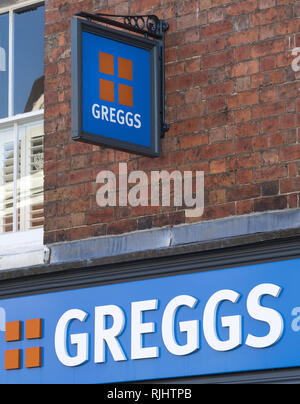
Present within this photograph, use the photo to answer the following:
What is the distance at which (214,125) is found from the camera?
873 cm

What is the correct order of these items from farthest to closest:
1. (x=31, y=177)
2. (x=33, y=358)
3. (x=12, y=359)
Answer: (x=31, y=177)
(x=12, y=359)
(x=33, y=358)

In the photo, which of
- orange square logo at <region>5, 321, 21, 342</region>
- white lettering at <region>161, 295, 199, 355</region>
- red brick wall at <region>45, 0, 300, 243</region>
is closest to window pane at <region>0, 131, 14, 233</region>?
red brick wall at <region>45, 0, 300, 243</region>

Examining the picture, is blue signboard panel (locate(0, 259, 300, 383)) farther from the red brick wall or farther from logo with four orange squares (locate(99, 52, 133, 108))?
logo with four orange squares (locate(99, 52, 133, 108))

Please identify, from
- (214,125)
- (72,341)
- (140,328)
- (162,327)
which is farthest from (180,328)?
(214,125)

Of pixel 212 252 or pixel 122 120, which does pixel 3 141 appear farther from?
pixel 212 252

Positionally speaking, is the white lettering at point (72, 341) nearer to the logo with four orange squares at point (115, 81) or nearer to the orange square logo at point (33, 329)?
A: the orange square logo at point (33, 329)

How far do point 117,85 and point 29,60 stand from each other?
1.99 meters

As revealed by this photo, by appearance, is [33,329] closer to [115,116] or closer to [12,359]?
[12,359]

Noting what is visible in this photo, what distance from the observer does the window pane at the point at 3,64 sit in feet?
34.1

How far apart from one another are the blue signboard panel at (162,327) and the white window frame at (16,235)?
1.38ft

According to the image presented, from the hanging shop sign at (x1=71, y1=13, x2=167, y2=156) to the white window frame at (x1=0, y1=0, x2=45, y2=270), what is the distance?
5.08ft

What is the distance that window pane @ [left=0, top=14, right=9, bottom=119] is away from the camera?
34.1 feet
